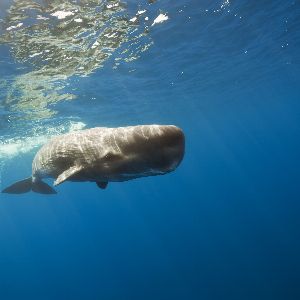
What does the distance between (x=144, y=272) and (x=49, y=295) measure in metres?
22.8

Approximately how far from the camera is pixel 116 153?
4117mm

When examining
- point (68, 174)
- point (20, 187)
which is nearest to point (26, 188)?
point (20, 187)

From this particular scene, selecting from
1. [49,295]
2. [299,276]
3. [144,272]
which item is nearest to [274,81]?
[299,276]

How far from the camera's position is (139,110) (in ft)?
127

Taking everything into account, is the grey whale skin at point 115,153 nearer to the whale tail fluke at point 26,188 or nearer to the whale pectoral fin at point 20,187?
the whale tail fluke at point 26,188

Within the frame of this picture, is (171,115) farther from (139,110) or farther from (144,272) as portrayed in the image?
(144,272)

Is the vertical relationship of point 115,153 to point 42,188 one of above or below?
above

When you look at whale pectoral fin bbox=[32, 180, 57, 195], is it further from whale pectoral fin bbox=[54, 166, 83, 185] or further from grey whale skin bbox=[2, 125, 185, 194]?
whale pectoral fin bbox=[54, 166, 83, 185]

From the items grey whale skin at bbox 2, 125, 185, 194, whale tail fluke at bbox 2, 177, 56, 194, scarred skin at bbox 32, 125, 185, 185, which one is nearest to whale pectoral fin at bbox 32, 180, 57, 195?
whale tail fluke at bbox 2, 177, 56, 194

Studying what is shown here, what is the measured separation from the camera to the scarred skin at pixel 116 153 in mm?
3568

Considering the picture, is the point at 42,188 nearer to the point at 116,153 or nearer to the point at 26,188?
the point at 26,188

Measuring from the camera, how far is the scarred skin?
357cm

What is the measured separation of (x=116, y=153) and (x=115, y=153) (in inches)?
0.8

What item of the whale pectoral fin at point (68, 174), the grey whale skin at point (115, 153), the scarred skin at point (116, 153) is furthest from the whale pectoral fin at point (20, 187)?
the whale pectoral fin at point (68, 174)
